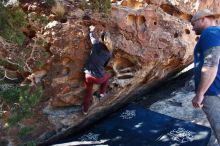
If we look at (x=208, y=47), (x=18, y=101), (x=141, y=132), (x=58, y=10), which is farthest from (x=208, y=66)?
(x=58, y=10)

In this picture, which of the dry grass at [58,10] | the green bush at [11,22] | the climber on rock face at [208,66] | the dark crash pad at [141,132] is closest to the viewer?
the green bush at [11,22]

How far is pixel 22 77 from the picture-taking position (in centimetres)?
601

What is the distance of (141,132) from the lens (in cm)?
639

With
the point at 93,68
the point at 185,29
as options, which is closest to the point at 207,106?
the point at 93,68

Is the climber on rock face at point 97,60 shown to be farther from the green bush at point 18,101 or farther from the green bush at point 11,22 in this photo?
the green bush at point 11,22

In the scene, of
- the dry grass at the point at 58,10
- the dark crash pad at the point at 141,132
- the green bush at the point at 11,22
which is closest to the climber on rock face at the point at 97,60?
the dry grass at the point at 58,10

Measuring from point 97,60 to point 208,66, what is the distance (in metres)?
2.25

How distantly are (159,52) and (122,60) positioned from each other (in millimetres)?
806

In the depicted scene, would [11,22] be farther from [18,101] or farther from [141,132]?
[141,132]

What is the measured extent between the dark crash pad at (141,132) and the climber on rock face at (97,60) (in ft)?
2.72

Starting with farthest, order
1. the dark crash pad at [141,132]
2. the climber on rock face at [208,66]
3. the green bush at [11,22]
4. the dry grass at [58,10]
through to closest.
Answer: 1. the dark crash pad at [141,132]
2. the dry grass at [58,10]
3. the climber on rock face at [208,66]
4. the green bush at [11,22]

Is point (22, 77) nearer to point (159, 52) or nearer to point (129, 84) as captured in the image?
point (129, 84)

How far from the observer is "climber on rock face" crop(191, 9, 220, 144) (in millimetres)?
4207

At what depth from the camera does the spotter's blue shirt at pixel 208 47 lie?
4219 millimetres
